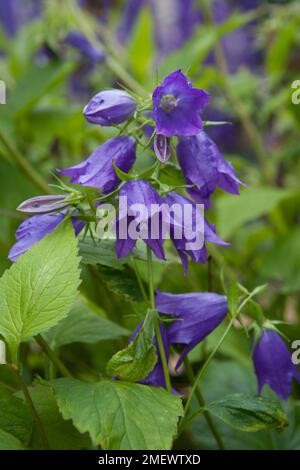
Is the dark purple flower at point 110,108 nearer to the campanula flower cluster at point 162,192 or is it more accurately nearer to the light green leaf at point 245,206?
the campanula flower cluster at point 162,192

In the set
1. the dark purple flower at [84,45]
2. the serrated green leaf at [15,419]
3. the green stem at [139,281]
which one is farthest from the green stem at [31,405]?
the dark purple flower at [84,45]

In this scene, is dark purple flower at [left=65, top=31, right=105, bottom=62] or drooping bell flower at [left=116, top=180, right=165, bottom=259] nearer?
drooping bell flower at [left=116, top=180, right=165, bottom=259]

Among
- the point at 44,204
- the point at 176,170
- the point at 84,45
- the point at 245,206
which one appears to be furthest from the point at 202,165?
the point at 84,45

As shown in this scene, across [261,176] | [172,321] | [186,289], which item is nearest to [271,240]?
[261,176]

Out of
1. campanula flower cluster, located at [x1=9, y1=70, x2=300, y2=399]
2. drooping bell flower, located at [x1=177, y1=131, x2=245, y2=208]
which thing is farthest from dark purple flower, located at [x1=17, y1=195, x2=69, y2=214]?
drooping bell flower, located at [x1=177, y1=131, x2=245, y2=208]

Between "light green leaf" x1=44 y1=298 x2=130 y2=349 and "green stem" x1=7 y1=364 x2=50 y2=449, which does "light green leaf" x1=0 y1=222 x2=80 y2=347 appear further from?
"light green leaf" x1=44 y1=298 x2=130 y2=349
